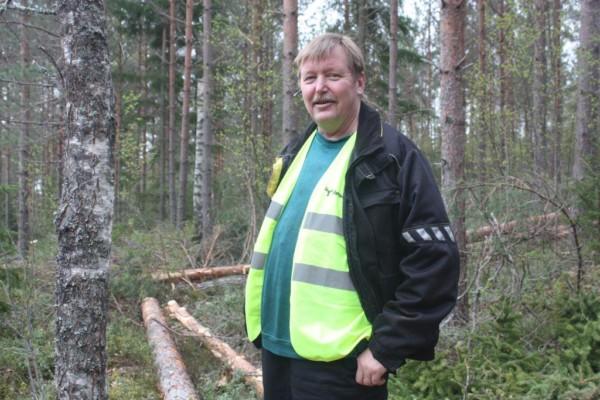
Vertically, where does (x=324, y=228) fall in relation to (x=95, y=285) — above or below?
above

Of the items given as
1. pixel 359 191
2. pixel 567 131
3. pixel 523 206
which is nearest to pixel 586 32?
pixel 523 206

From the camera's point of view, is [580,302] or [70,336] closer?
[70,336]

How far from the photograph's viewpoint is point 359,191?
2.17 metres

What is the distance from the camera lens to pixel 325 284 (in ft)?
7.20

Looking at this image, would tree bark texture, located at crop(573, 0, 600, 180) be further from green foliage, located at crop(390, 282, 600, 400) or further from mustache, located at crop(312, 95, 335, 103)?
mustache, located at crop(312, 95, 335, 103)

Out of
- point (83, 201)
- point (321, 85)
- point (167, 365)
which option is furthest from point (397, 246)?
point (167, 365)

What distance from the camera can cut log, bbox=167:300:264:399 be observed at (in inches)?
199

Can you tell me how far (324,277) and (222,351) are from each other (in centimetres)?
409

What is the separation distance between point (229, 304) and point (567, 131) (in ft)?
47.0

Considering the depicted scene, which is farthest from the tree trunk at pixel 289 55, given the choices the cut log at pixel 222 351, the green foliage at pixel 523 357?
the green foliage at pixel 523 357

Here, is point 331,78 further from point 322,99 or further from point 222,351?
point 222,351

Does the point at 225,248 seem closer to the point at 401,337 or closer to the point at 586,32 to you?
the point at 586,32

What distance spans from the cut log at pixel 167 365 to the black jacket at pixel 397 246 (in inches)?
127

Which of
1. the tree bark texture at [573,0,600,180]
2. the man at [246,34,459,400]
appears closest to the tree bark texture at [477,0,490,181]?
the tree bark texture at [573,0,600,180]
